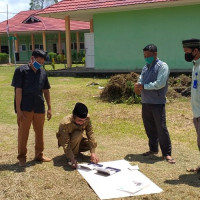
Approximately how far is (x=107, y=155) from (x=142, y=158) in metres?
0.57

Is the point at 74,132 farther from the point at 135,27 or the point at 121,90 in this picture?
the point at 135,27

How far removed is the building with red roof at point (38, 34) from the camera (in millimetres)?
31344

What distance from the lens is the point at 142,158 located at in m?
5.29

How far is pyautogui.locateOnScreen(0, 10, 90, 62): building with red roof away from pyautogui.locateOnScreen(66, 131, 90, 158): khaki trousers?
86.4 ft

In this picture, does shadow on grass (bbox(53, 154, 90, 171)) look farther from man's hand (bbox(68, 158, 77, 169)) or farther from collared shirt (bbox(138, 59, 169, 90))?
collared shirt (bbox(138, 59, 169, 90))

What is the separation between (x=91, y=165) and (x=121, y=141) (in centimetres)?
157

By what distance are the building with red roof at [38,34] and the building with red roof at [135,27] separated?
44.0ft

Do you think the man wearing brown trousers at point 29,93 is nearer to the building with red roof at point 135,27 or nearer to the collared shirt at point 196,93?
the collared shirt at point 196,93

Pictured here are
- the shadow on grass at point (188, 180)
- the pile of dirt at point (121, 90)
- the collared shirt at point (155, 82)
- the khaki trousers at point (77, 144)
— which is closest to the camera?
the shadow on grass at point (188, 180)

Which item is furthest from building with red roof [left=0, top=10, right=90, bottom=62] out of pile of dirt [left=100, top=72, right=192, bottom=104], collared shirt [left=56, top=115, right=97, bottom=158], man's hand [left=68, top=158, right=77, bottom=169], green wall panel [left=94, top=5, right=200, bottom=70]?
man's hand [left=68, top=158, right=77, bottom=169]

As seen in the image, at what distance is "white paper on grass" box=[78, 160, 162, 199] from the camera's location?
157 inches

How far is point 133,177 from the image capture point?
4469mm

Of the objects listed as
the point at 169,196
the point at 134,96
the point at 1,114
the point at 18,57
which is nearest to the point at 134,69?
the point at 134,96

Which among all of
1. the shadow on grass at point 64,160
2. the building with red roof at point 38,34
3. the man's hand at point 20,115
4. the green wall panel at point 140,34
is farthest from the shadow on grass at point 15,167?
the building with red roof at point 38,34
